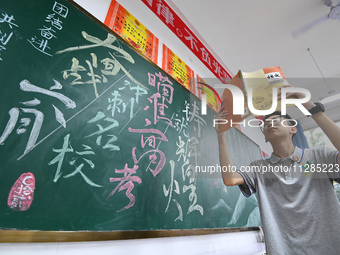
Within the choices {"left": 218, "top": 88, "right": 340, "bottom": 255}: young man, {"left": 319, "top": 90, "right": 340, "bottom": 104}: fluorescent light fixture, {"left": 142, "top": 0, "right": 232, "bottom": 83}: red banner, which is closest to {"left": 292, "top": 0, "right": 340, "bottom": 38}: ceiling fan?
{"left": 142, "top": 0, "right": 232, "bottom": 83}: red banner

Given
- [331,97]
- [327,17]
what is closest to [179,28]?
[327,17]

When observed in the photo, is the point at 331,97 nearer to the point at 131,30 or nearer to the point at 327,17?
the point at 327,17

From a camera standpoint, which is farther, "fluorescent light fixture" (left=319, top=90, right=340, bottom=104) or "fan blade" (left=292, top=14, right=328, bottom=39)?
"fluorescent light fixture" (left=319, top=90, right=340, bottom=104)

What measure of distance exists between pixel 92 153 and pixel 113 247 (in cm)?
48

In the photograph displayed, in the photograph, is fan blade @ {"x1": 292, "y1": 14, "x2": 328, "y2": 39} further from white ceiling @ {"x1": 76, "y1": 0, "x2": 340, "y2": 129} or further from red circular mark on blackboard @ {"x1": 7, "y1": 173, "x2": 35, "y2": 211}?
red circular mark on blackboard @ {"x1": 7, "y1": 173, "x2": 35, "y2": 211}

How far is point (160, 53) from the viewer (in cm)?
159

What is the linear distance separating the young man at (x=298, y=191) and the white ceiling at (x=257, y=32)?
1.37 metres

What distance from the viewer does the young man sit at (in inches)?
30.6

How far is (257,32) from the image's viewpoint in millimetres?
2205

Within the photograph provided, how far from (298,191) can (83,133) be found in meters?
1.11

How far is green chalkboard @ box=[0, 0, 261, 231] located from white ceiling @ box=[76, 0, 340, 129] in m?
0.64

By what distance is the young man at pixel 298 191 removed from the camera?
2.55ft

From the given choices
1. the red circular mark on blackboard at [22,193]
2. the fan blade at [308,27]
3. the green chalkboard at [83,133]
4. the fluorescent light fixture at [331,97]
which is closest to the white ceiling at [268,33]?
the fan blade at [308,27]

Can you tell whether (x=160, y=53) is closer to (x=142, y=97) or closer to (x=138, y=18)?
(x=138, y=18)
